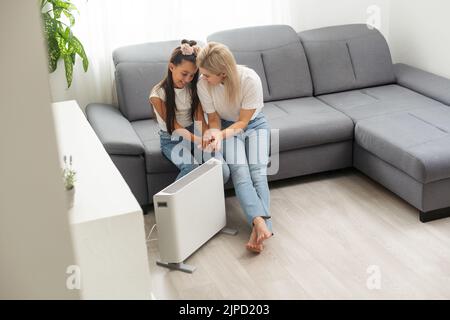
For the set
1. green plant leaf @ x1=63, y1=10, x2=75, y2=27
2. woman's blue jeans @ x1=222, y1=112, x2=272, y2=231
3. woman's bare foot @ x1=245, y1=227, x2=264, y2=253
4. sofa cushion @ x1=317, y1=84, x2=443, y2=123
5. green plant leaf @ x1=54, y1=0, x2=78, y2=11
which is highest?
green plant leaf @ x1=54, y1=0, x2=78, y2=11

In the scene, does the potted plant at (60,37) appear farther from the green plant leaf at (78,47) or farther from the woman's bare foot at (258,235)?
the woman's bare foot at (258,235)

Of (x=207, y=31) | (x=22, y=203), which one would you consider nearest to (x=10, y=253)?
(x=22, y=203)

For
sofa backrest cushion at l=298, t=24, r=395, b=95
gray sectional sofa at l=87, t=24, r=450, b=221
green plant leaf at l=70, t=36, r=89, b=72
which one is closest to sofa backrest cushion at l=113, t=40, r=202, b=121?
gray sectional sofa at l=87, t=24, r=450, b=221

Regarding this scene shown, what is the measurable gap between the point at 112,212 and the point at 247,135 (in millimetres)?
1374

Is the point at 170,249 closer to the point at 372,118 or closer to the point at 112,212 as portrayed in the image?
the point at 112,212

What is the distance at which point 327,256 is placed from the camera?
3092 millimetres

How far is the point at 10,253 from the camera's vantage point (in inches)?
45.1

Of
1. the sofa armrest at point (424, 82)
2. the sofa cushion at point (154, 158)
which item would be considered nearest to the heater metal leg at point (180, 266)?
the sofa cushion at point (154, 158)

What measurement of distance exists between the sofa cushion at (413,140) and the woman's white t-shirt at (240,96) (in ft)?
2.41

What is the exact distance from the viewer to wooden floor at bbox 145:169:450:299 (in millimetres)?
2830

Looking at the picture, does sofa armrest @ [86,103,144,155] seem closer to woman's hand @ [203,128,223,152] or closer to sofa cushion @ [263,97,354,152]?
woman's hand @ [203,128,223,152]

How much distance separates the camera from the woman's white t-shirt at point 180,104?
10.9ft

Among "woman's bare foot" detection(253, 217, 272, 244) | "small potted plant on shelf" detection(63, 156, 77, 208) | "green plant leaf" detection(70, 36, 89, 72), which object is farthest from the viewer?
"green plant leaf" detection(70, 36, 89, 72)

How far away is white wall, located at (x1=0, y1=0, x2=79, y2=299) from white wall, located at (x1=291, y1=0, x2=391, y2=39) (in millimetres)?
3725
